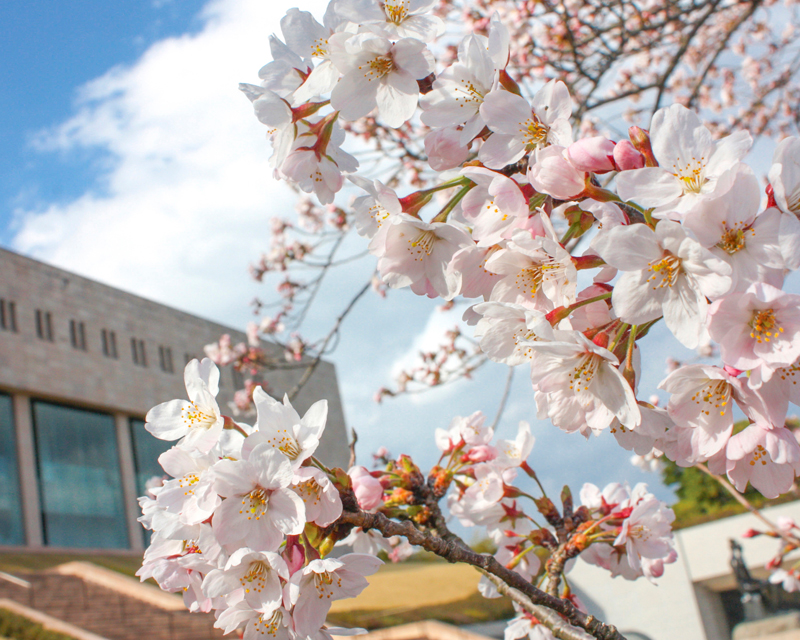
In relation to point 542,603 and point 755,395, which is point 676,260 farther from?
point 542,603

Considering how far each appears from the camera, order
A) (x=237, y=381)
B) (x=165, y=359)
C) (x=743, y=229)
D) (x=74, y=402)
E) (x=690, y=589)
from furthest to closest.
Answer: (x=237, y=381) → (x=165, y=359) → (x=74, y=402) → (x=690, y=589) → (x=743, y=229)

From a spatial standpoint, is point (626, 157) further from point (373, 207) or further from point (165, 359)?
point (165, 359)

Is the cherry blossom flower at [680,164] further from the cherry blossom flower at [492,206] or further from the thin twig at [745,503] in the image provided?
the thin twig at [745,503]

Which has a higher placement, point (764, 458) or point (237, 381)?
point (237, 381)

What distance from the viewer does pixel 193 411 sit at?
115 centimetres

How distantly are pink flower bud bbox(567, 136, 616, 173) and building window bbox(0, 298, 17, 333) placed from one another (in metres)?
16.6

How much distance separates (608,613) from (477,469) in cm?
1430

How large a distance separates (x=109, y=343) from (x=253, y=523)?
18.0m

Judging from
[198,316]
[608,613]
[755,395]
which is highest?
[198,316]

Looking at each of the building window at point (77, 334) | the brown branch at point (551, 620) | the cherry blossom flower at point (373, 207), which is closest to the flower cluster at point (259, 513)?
the brown branch at point (551, 620)

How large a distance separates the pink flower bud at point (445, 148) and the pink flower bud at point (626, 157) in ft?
0.78

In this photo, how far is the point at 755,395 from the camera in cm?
72

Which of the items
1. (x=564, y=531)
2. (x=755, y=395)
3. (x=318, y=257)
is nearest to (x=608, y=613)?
(x=318, y=257)

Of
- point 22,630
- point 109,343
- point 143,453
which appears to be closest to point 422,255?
point 22,630
